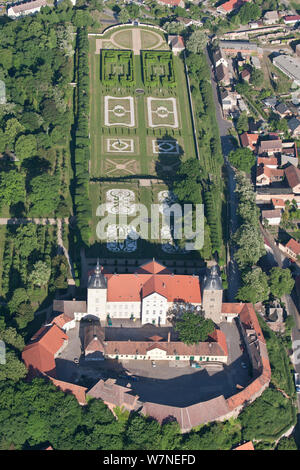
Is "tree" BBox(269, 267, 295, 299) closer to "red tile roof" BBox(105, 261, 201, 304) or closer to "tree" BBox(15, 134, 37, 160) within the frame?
"red tile roof" BBox(105, 261, 201, 304)

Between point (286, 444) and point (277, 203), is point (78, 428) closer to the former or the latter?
point (286, 444)

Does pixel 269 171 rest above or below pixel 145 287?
above

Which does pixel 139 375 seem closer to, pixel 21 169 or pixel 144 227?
pixel 144 227

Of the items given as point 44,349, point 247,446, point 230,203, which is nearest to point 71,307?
point 44,349

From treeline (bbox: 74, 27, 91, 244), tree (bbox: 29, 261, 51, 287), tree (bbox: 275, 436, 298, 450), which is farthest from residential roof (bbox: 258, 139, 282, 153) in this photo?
tree (bbox: 275, 436, 298, 450)

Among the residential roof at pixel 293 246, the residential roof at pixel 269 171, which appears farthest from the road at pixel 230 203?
the residential roof at pixel 293 246

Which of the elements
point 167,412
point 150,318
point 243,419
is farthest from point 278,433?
point 150,318
